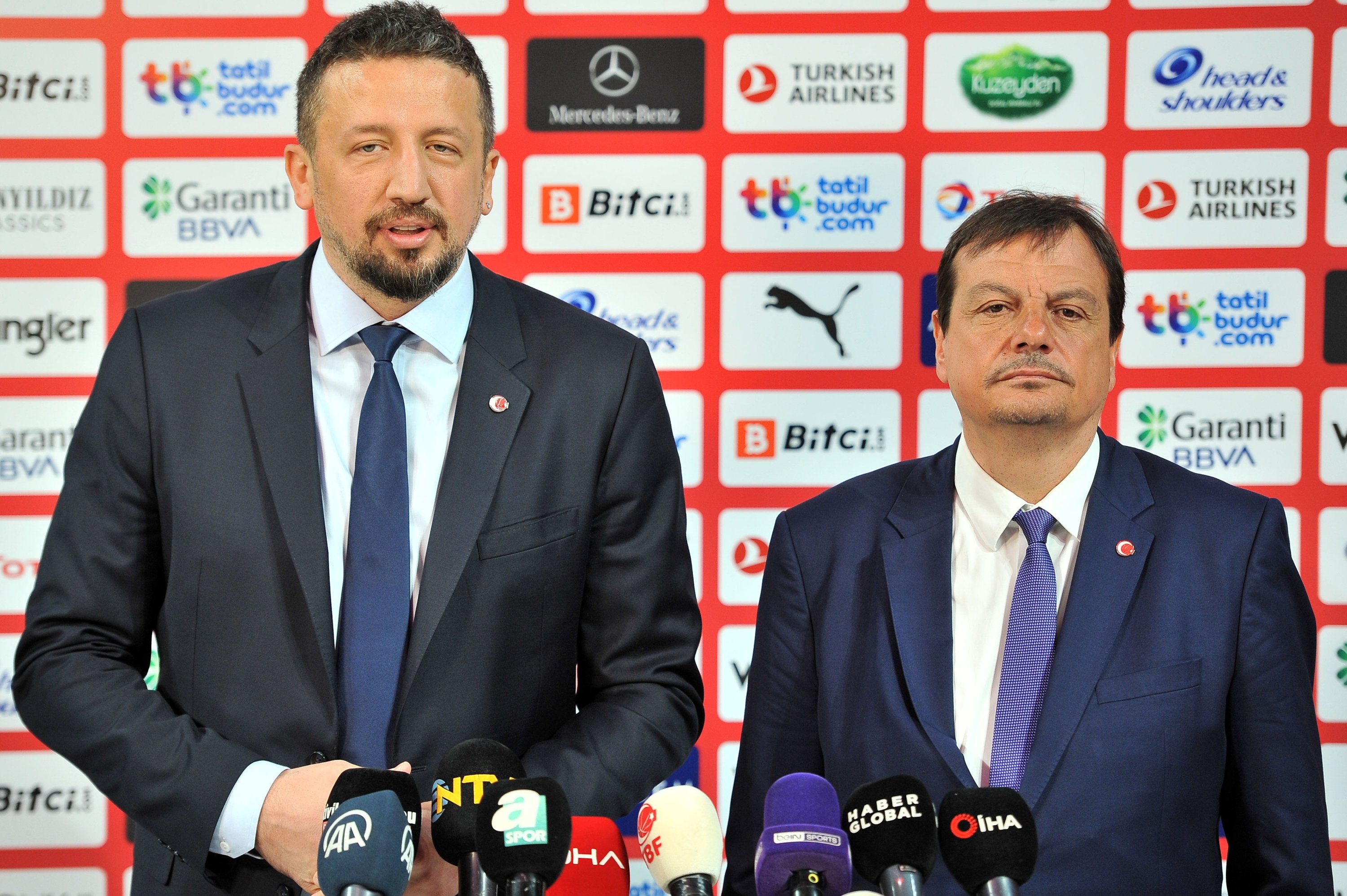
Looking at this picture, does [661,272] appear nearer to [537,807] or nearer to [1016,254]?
[1016,254]

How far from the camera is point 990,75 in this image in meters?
2.80

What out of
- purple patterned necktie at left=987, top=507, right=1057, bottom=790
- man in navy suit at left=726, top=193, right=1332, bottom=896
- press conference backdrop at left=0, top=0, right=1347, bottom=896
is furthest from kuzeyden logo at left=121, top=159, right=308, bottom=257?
purple patterned necktie at left=987, top=507, right=1057, bottom=790

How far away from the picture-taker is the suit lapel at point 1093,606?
164cm

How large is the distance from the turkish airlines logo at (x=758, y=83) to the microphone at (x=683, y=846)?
200 cm

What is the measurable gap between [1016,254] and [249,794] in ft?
4.40

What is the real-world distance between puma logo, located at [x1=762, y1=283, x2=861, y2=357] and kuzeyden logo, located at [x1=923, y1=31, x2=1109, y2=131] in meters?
0.46

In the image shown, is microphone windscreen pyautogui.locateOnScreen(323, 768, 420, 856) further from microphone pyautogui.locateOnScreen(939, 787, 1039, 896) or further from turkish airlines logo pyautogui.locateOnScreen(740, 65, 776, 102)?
turkish airlines logo pyautogui.locateOnScreen(740, 65, 776, 102)

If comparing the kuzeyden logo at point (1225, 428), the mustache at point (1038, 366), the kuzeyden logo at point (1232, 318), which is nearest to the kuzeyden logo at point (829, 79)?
the kuzeyden logo at point (1232, 318)

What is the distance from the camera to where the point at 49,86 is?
2.82m

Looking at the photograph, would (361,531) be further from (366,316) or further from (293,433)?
(366,316)

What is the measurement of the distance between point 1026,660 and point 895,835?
0.68m

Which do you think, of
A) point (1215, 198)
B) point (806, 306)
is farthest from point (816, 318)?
point (1215, 198)

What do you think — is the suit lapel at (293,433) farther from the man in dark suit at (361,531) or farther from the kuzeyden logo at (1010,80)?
the kuzeyden logo at (1010,80)

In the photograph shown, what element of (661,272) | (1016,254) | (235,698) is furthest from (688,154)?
(235,698)
